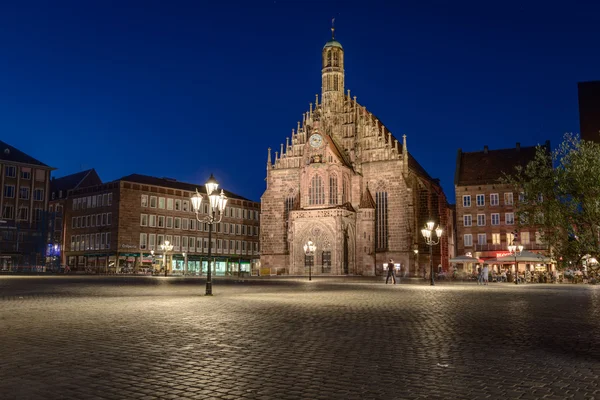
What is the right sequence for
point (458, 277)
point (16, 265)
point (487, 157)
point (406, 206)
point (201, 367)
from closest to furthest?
point (201, 367) → point (458, 277) → point (406, 206) → point (487, 157) → point (16, 265)

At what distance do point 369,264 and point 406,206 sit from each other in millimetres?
8005

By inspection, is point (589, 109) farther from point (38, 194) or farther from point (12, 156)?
point (12, 156)

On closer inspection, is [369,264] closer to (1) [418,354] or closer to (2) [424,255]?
(2) [424,255]

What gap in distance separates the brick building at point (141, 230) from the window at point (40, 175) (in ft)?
19.9

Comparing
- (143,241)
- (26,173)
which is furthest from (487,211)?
(26,173)

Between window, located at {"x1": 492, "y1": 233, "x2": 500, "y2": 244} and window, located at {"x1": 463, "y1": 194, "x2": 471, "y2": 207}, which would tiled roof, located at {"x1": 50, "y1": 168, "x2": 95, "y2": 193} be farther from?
window, located at {"x1": 492, "y1": 233, "x2": 500, "y2": 244}

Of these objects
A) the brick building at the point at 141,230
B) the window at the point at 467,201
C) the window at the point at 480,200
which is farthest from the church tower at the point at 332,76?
the brick building at the point at 141,230

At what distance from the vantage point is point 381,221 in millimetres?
68812

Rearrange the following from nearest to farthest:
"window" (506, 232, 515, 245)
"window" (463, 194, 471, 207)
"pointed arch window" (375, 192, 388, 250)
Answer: "window" (506, 232, 515, 245), "pointed arch window" (375, 192, 388, 250), "window" (463, 194, 471, 207)

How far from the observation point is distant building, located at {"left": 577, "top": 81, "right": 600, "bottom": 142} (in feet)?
194

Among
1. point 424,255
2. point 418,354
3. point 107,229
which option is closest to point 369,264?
point 424,255

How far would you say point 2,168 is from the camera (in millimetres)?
85875

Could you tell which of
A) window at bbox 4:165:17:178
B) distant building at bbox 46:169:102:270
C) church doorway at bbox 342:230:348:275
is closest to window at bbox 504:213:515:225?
church doorway at bbox 342:230:348:275

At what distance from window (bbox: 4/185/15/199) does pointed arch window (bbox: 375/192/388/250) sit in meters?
55.7
